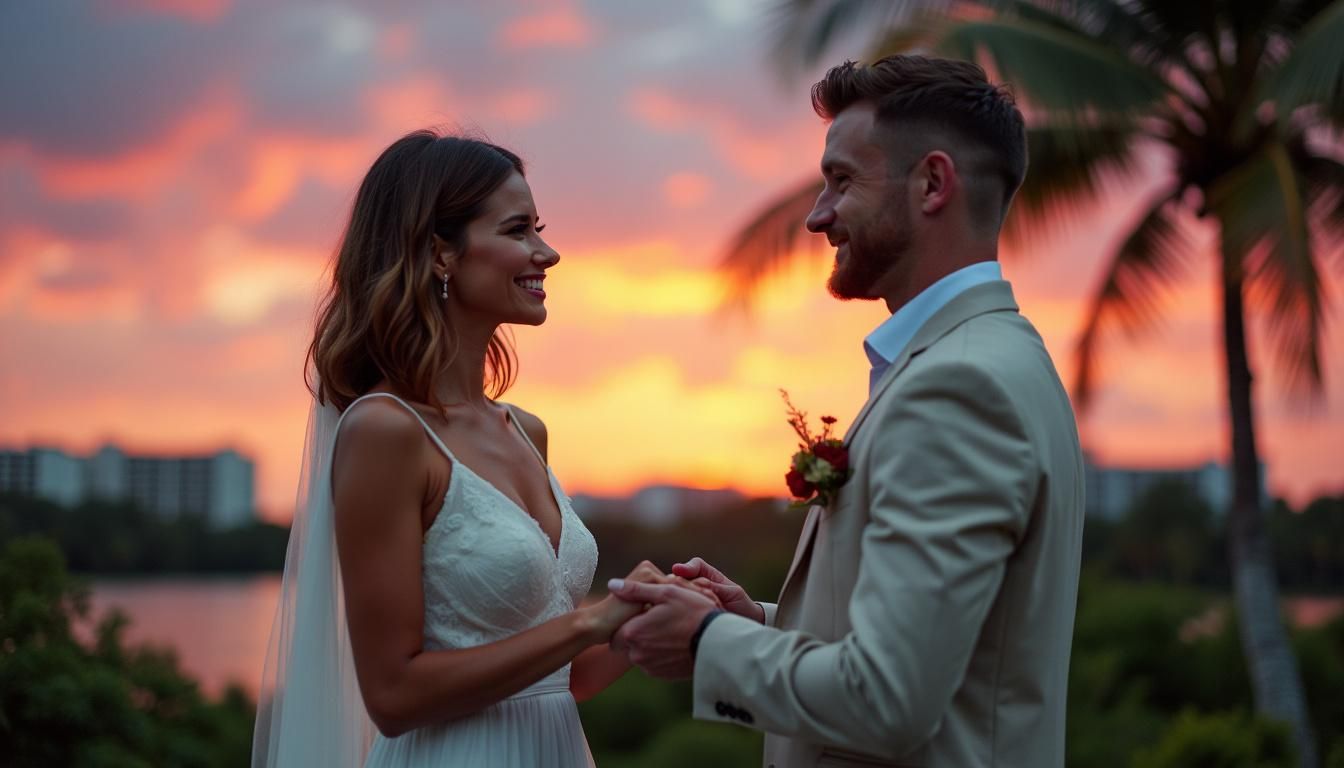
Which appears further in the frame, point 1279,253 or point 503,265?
point 1279,253

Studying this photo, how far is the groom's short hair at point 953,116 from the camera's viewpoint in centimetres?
278

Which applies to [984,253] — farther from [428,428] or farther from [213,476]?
[213,476]

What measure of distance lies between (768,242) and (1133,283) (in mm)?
3628

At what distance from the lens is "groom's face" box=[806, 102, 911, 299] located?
9.19 ft

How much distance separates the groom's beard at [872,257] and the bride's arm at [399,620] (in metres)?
0.87

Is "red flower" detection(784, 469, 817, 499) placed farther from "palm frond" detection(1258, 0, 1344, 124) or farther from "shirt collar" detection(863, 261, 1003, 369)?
"palm frond" detection(1258, 0, 1344, 124)

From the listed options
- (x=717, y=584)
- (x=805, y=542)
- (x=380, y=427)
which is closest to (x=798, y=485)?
(x=805, y=542)

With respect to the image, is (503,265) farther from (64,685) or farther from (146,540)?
(146,540)

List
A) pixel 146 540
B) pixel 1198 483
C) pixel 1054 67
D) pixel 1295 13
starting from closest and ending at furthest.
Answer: pixel 146 540 → pixel 1054 67 → pixel 1295 13 → pixel 1198 483

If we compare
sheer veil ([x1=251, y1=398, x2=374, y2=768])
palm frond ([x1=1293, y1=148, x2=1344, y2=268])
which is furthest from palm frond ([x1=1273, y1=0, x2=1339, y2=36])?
sheer veil ([x1=251, y1=398, x2=374, y2=768])

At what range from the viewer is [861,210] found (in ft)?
9.27

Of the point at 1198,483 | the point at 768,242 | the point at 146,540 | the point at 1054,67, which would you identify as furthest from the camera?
the point at 1198,483

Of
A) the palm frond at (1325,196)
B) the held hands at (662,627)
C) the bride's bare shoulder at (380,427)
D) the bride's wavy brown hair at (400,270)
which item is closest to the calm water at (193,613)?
the bride's wavy brown hair at (400,270)

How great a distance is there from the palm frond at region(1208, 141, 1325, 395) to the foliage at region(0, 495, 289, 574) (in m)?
7.35
